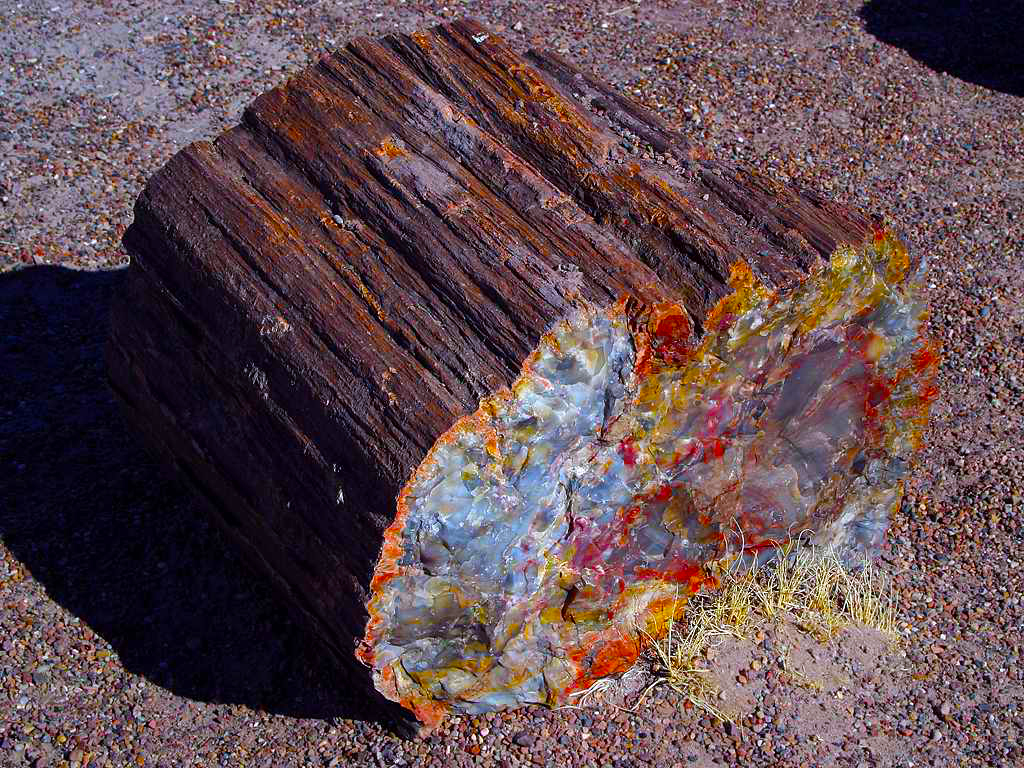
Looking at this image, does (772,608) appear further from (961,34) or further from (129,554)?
(961,34)

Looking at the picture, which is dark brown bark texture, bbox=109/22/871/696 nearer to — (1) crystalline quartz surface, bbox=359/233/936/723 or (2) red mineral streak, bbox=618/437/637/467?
(1) crystalline quartz surface, bbox=359/233/936/723

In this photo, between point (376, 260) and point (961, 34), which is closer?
point (376, 260)

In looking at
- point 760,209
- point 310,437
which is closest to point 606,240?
point 760,209

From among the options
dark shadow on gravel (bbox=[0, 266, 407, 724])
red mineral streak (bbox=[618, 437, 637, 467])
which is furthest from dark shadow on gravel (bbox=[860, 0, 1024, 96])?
dark shadow on gravel (bbox=[0, 266, 407, 724])

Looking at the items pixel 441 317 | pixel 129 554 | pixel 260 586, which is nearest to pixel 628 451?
pixel 441 317

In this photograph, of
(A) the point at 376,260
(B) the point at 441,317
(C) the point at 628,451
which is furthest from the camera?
(C) the point at 628,451

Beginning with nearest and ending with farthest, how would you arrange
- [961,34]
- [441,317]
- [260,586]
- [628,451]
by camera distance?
1. [441,317]
2. [628,451]
3. [260,586]
4. [961,34]

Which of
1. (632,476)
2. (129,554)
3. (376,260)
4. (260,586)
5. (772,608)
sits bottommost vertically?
(129,554)

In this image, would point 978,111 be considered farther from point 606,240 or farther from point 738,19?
point 606,240
